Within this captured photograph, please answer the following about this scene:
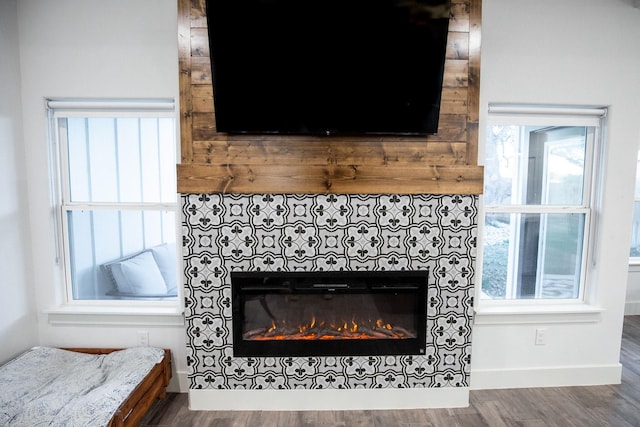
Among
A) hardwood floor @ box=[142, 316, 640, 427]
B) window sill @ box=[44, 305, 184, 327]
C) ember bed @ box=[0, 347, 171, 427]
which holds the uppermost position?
window sill @ box=[44, 305, 184, 327]

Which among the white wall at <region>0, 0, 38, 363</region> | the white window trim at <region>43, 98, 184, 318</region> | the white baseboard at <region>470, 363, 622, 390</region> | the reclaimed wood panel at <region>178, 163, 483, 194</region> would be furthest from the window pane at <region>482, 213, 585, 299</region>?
the white wall at <region>0, 0, 38, 363</region>

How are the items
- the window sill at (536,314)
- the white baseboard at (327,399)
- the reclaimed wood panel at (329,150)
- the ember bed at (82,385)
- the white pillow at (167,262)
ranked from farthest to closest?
the white pillow at (167,262) < the window sill at (536,314) < the white baseboard at (327,399) < the reclaimed wood panel at (329,150) < the ember bed at (82,385)

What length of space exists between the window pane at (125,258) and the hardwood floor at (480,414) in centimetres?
81

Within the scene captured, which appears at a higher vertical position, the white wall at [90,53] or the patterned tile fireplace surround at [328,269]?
the white wall at [90,53]

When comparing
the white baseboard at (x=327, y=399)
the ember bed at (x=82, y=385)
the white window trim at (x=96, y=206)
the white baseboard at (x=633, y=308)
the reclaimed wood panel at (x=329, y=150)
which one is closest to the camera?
the ember bed at (x=82, y=385)

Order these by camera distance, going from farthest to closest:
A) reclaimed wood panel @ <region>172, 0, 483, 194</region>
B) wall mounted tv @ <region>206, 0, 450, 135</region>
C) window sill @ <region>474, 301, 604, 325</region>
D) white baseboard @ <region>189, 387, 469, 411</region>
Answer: window sill @ <region>474, 301, 604, 325</region>
white baseboard @ <region>189, 387, 469, 411</region>
reclaimed wood panel @ <region>172, 0, 483, 194</region>
wall mounted tv @ <region>206, 0, 450, 135</region>

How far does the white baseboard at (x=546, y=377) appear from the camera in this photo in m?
2.46

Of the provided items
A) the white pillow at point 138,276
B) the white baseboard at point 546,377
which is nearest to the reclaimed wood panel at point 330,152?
the white pillow at point 138,276

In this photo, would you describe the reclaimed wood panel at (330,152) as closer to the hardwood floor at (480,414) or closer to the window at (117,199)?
the window at (117,199)

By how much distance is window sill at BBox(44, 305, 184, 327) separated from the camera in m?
2.37

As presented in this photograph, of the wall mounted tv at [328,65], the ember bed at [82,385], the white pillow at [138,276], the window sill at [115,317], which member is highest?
the wall mounted tv at [328,65]

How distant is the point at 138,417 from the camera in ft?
6.47

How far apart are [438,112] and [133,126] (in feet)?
6.77

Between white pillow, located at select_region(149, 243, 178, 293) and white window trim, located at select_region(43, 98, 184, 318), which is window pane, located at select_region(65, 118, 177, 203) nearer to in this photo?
white window trim, located at select_region(43, 98, 184, 318)
